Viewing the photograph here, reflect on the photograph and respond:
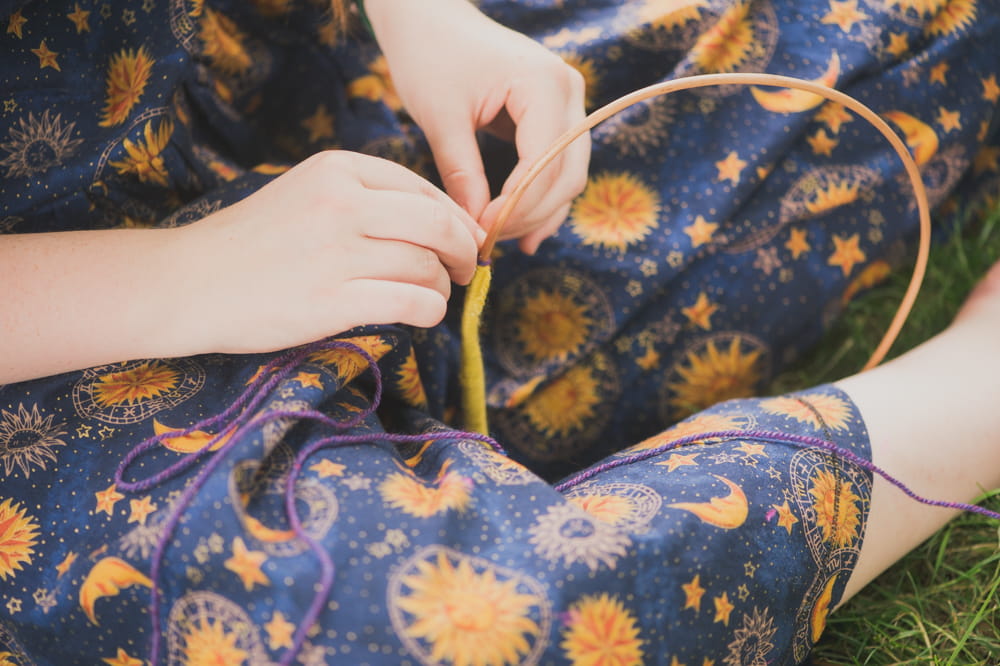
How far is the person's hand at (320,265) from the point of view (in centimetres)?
54

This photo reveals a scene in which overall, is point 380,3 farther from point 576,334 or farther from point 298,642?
point 298,642

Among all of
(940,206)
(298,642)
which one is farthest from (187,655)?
(940,206)

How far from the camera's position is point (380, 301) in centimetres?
53

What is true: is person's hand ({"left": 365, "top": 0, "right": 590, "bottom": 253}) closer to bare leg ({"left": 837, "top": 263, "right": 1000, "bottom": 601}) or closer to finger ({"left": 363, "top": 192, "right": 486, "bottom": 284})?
finger ({"left": 363, "top": 192, "right": 486, "bottom": 284})

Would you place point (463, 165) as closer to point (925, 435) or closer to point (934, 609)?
point (925, 435)

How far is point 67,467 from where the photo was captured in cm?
56

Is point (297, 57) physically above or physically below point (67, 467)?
above

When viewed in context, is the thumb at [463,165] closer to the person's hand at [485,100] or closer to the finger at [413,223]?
the person's hand at [485,100]

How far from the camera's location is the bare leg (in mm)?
653

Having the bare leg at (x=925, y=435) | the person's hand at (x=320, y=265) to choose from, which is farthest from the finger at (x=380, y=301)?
the bare leg at (x=925, y=435)

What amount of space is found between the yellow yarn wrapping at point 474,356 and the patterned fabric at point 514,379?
0.03 meters

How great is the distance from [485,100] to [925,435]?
1.47 ft

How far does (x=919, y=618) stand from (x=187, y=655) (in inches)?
22.5

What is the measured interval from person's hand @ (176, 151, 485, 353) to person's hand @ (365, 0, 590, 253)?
0.35 feet
